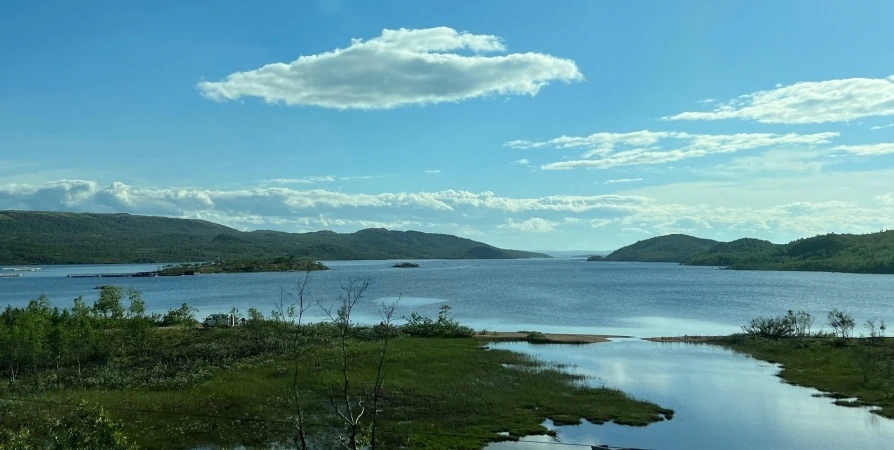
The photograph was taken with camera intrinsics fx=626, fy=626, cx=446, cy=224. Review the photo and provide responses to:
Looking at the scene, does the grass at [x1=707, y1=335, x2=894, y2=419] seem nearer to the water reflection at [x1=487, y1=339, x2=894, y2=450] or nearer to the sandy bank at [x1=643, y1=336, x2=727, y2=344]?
the sandy bank at [x1=643, y1=336, x2=727, y2=344]

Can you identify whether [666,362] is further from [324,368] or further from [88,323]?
[88,323]

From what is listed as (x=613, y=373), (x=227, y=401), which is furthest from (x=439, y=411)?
(x=613, y=373)

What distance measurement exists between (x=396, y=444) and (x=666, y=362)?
29.6m

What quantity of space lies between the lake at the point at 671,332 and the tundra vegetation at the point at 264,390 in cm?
300

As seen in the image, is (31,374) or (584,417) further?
(31,374)

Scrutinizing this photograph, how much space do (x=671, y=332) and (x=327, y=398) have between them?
47.9 metres

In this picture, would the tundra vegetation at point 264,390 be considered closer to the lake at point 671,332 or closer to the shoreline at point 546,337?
the lake at point 671,332

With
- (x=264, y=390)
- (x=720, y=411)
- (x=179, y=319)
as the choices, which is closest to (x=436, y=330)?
(x=179, y=319)

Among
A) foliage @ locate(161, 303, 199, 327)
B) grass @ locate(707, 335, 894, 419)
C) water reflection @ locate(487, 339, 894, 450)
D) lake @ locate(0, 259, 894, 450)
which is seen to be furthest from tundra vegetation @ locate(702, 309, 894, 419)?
foliage @ locate(161, 303, 199, 327)

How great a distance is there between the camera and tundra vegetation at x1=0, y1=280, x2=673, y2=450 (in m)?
26.0

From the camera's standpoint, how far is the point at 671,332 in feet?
228

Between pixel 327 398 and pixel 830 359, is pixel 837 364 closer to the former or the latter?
pixel 830 359

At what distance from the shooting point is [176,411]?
29906 mm

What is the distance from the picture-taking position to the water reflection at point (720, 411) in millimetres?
26750
